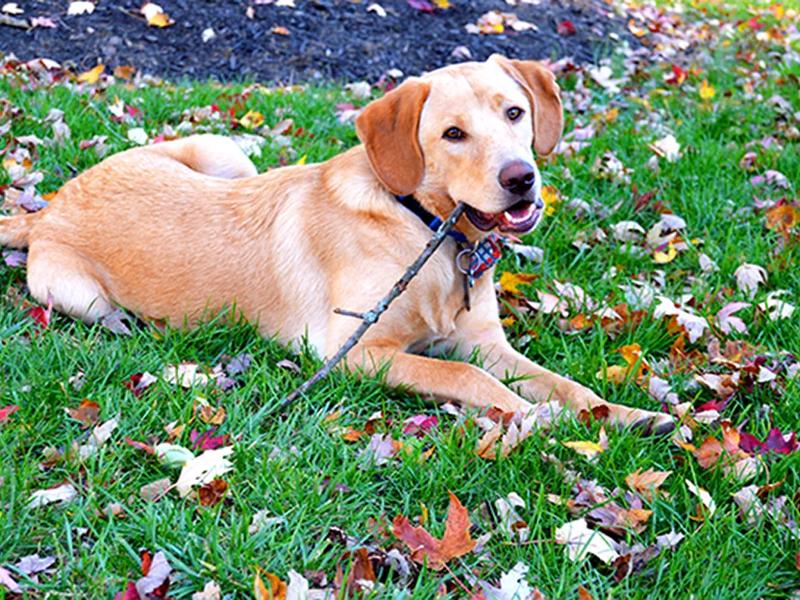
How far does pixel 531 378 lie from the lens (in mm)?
3713

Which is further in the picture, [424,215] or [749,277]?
[749,277]

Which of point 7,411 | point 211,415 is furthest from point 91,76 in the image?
point 211,415

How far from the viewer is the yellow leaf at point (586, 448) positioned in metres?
→ 3.09

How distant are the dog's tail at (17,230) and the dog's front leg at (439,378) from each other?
6.11 feet

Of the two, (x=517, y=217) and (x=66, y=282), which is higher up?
(x=517, y=217)

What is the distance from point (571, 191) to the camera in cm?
563

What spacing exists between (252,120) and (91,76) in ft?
4.95

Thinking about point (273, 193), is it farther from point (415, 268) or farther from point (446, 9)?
point (446, 9)

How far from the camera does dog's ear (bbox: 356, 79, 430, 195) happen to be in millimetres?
3719

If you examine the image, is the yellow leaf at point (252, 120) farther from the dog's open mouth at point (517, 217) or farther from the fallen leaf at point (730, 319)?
the fallen leaf at point (730, 319)

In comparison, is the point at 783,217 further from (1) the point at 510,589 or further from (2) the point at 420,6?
(2) the point at 420,6

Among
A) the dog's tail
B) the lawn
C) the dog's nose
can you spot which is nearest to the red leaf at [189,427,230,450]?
the lawn


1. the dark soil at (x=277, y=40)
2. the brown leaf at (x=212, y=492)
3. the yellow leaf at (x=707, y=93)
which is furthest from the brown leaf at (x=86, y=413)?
the yellow leaf at (x=707, y=93)

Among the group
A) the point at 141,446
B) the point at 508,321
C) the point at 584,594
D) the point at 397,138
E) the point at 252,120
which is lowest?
the point at 252,120
